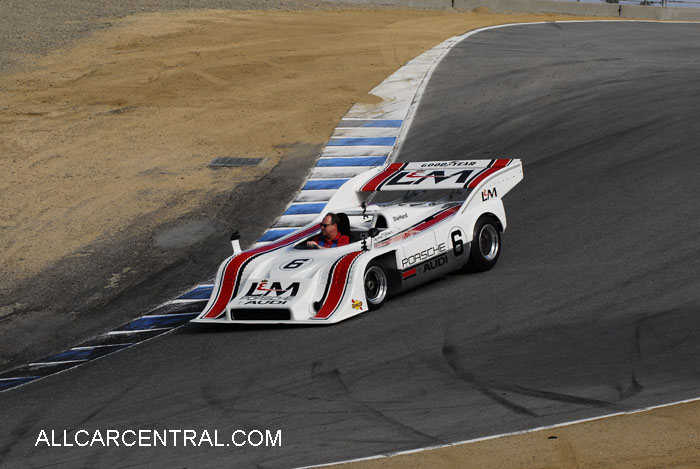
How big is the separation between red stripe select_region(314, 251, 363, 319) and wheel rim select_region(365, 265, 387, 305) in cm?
36

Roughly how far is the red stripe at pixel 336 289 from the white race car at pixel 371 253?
0.04 feet

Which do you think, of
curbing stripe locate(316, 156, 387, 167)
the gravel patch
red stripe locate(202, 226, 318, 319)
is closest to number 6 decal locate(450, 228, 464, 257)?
red stripe locate(202, 226, 318, 319)

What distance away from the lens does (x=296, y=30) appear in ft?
98.0

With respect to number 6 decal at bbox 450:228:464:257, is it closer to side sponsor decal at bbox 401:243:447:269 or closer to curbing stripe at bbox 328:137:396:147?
side sponsor decal at bbox 401:243:447:269

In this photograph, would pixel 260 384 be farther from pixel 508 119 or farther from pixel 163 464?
pixel 508 119

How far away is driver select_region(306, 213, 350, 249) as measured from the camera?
38.7 feet

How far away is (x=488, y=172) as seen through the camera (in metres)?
13.5

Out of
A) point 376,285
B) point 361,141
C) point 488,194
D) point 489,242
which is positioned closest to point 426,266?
point 376,285

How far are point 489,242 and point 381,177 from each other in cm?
178

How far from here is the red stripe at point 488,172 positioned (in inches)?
517

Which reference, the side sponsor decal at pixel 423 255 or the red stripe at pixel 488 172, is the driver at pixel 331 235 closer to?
the side sponsor decal at pixel 423 255

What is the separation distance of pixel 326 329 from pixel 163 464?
12.2 feet

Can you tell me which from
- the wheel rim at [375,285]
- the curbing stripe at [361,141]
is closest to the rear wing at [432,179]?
the wheel rim at [375,285]

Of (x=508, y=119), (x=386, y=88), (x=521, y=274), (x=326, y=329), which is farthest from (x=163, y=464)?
(x=386, y=88)
